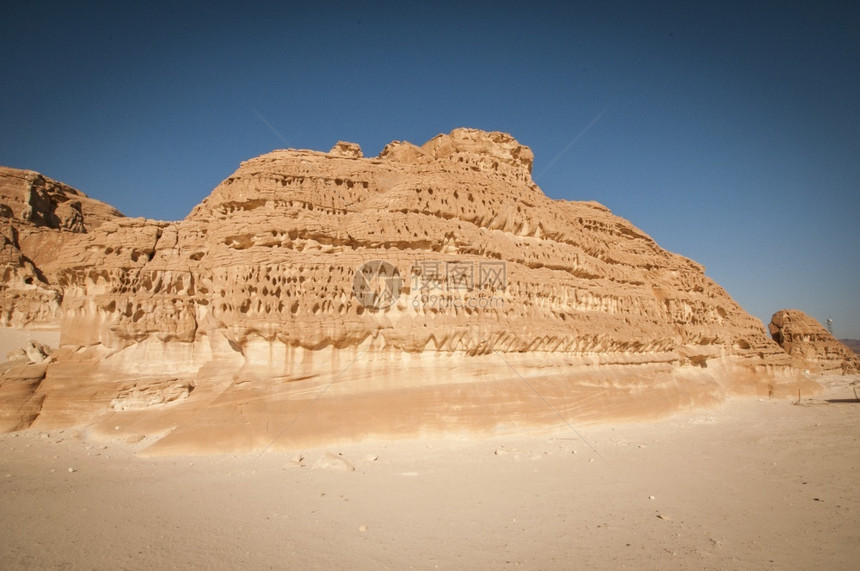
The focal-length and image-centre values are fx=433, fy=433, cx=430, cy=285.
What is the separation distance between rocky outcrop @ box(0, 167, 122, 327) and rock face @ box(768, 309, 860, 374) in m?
42.7

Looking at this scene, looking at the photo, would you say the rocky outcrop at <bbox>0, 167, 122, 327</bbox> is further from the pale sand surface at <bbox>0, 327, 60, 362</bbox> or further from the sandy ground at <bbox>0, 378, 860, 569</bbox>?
the sandy ground at <bbox>0, 378, 860, 569</bbox>

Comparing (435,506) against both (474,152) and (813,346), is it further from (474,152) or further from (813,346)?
(813,346)

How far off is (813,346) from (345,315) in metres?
36.7

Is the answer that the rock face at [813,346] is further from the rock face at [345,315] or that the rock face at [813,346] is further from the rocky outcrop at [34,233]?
the rocky outcrop at [34,233]

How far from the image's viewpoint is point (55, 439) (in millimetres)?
9656

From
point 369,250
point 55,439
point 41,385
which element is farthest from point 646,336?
point 41,385

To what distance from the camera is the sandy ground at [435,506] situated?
452cm

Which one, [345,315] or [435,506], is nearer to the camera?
[435,506]

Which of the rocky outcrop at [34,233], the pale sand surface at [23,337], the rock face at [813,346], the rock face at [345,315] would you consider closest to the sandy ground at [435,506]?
the rock face at [345,315]

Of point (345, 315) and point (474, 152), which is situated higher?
point (474, 152)

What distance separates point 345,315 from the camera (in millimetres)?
10016

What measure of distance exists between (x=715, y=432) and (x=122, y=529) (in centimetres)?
1359

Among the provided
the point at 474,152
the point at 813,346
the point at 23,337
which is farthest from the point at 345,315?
the point at 813,346

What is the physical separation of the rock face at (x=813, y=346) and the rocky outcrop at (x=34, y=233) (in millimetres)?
42715
